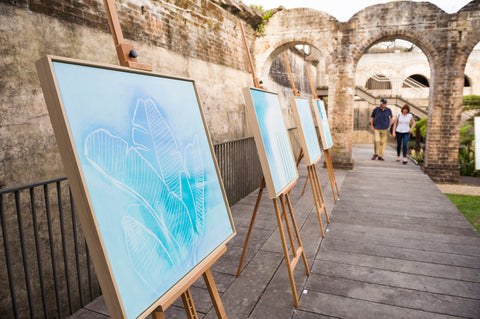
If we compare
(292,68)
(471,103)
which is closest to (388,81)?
(471,103)

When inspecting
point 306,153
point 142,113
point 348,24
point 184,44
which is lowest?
point 306,153

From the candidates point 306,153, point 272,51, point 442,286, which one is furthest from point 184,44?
point 442,286

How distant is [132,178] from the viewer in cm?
121

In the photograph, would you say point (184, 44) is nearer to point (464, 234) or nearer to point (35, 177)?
point (35, 177)

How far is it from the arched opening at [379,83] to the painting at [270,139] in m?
17.1

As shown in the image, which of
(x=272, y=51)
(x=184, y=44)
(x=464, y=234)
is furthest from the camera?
(x=272, y=51)

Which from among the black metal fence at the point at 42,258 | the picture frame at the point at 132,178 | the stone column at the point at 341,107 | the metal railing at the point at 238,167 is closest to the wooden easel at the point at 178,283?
the picture frame at the point at 132,178

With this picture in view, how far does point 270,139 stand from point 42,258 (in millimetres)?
2183

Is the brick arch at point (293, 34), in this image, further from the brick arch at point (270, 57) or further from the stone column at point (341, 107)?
the stone column at point (341, 107)

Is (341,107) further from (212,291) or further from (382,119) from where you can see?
(212,291)

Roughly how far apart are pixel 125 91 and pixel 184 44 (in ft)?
14.1

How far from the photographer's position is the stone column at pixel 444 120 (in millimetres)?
7402

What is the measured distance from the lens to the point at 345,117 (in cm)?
826

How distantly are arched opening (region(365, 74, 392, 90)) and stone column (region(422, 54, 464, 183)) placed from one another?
35.7 ft
